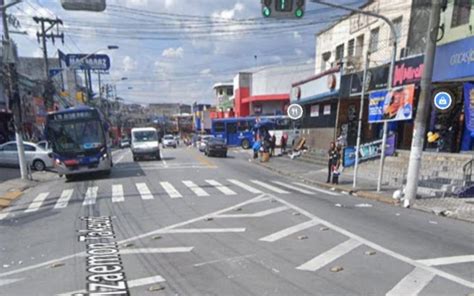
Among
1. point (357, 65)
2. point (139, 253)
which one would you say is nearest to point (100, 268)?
point (139, 253)

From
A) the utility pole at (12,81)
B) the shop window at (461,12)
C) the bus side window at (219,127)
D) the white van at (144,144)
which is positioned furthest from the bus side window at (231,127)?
the shop window at (461,12)

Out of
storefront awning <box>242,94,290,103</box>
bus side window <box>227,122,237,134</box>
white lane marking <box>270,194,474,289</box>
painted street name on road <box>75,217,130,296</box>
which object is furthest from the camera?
storefront awning <box>242,94,290,103</box>

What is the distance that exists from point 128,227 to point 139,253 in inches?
82.9

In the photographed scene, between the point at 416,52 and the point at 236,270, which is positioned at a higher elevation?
the point at 416,52

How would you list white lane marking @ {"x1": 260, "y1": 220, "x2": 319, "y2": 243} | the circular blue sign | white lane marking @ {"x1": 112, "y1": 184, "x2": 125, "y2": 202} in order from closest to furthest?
white lane marking @ {"x1": 260, "y1": 220, "x2": 319, "y2": 243} < white lane marking @ {"x1": 112, "y1": 184, "x2": 125, "y2": 202} < the circular blue sign

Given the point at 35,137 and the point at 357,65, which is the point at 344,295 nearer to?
the point at 357,65

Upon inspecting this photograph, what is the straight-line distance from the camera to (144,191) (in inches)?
555

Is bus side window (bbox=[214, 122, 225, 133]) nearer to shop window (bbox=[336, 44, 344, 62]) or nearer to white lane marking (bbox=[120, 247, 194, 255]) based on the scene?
shop window (bbox=[336, 44, 344, 62])

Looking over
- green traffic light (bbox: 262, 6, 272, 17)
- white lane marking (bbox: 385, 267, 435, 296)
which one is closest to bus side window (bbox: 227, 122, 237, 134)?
green traffic light (bbox: 262, 6, 272, 17)

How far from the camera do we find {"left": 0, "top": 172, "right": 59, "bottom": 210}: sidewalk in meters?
13.4

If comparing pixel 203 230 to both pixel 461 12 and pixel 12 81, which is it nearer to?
pixel 12 81

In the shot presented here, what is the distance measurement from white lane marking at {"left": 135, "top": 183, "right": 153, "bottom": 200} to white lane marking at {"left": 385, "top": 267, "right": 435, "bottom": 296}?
8984 mm

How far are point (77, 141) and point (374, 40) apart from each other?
18.7 meters

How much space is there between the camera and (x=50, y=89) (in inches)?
1052
